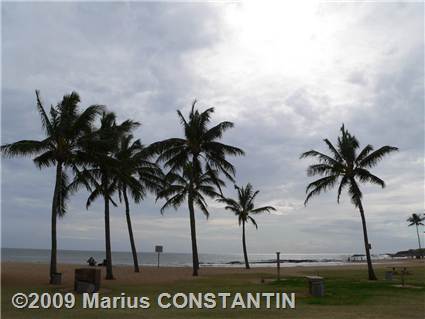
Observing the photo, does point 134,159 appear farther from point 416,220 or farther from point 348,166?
point 416,220

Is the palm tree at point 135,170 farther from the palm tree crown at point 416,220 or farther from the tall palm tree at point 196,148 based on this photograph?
the palm tree crown at point 416,220

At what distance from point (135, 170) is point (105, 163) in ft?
30.1

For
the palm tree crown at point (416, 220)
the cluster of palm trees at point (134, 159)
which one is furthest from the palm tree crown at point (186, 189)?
the palm tree crown at point (416, 220)

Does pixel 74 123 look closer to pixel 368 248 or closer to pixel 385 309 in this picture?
pixel 385 309

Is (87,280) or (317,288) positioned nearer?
(317,288)

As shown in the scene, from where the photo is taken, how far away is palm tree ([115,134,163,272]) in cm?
2883

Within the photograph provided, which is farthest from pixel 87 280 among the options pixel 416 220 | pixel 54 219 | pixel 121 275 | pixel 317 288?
pixel 416 220

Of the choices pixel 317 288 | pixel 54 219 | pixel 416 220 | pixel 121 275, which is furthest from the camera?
pixel 416 220

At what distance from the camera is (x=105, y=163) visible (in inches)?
936

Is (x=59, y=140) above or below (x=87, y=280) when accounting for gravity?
above

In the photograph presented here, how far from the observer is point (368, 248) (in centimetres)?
2730

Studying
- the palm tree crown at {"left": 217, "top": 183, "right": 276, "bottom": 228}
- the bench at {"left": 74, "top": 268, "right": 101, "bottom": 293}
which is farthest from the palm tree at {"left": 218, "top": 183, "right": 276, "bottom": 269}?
the bench at {"left": 74, "top": 268, "right": 101, "bottom": 293}

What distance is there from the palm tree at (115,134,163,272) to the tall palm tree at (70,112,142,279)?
0.66 meters

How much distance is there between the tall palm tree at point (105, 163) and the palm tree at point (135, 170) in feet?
2.15
